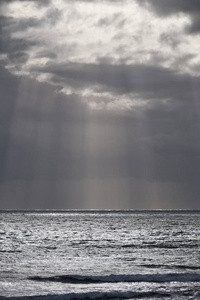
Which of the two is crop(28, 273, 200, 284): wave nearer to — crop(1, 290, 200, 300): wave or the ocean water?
the ocean water

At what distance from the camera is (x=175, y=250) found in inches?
2852

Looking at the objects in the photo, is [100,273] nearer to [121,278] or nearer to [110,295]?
[121,278]

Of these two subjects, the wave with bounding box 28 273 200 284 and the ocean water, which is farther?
the wave with bounding box 28 273 200 284

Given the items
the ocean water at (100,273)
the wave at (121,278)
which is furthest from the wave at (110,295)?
the wave at (121,278)

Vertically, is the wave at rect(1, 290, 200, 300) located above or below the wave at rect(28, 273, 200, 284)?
below

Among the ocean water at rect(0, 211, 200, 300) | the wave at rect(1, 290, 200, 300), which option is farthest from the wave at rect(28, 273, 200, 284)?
the wave at rect(1, 290, 200, 300)

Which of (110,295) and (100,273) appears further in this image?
(100,273)

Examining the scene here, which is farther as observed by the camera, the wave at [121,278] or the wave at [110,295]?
the wave at [121,278]

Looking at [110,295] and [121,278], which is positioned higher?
[121,278]

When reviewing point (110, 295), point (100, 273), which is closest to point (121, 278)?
point (100, 273)

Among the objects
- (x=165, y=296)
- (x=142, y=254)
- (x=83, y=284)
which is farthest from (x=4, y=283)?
(x=142, y=254)

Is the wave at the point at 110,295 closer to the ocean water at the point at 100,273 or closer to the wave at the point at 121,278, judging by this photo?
the ocean water at the point at 100,273

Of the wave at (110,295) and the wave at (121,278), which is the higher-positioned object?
the wave at (121,278)

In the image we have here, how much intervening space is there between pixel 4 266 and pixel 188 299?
2323 centimetres
